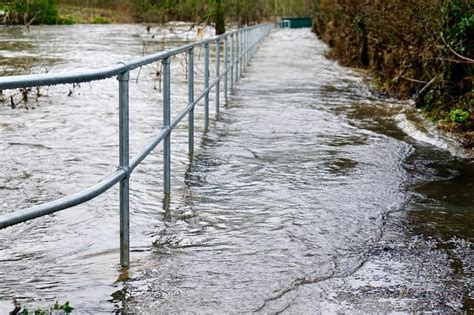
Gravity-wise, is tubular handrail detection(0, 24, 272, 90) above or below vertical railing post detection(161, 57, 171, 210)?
above

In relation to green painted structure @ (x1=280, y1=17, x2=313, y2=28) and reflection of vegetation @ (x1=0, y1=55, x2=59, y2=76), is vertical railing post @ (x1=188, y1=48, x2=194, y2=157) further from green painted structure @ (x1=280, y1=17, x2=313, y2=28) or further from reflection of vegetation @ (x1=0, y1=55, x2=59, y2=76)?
green painted structure @ (x1=280, y1=17, x2=313, y2=28)

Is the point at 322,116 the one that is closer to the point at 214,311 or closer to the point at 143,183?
the point at 143,183

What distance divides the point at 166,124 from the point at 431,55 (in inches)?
222

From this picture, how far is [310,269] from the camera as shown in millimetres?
4125

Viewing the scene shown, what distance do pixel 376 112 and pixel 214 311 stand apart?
7.56 meters

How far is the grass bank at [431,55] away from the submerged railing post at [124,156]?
4.36 meters

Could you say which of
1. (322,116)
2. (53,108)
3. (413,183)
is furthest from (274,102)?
(413,183)

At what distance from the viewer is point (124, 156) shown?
3854 mm

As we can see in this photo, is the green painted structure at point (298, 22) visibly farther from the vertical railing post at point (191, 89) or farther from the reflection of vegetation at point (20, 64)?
the vertical railing post at point (191, 89)

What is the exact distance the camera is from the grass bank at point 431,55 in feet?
29.1

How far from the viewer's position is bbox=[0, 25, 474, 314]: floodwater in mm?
3770

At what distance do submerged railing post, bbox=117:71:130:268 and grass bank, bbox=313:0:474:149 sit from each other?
14.3ft

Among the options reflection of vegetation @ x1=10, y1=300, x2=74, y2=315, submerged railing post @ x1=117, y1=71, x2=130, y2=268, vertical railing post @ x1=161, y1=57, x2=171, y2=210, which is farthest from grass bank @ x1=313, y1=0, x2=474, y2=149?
reflection of vegetation @ x1=10, y1=300, x2=74, y2=315

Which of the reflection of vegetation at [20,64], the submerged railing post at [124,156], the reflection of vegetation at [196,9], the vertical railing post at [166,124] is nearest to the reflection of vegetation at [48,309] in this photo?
the submerged railing post at [124,156]
